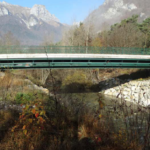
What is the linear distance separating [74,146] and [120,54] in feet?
63.5

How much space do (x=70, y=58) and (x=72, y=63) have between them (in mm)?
657

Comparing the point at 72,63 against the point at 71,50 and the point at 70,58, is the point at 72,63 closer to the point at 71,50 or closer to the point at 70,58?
the point at 70,58

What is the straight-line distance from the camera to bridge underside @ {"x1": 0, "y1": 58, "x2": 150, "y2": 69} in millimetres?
17625

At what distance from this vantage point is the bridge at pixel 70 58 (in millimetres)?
17906

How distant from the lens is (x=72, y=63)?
59.9ft

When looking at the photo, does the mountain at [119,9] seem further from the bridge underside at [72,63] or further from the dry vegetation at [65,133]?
the dry vegetation at [65,133]

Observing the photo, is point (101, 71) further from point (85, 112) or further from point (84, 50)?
point (85, 112)

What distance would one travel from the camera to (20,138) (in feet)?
12.0

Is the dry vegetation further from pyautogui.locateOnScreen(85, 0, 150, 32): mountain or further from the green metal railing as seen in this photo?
pyautogui.locateOnScreen(85, 0, 150, 32): mountain

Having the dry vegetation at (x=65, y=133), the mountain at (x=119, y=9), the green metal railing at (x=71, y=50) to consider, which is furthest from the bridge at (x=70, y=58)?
the mountain at (x=119, y=9)

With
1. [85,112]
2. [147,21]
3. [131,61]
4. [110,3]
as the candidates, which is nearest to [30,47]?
[131,61]

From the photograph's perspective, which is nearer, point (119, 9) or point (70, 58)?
point (70, 58)

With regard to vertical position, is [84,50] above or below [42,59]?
above

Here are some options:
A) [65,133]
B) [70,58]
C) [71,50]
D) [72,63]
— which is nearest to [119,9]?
[71,50]
